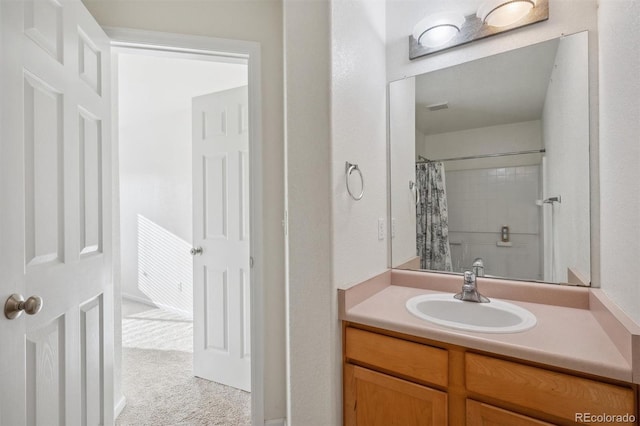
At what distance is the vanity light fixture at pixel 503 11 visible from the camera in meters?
1.32

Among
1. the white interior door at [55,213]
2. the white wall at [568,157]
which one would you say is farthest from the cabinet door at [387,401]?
the white interior door at [55,213]

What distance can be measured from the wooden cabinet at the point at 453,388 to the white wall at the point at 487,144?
95 centimetres

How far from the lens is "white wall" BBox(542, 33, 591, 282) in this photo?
1.20 metres

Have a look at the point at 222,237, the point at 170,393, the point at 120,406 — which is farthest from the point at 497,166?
the point at 120,406

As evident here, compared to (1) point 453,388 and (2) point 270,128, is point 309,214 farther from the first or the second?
(1) point 453,388

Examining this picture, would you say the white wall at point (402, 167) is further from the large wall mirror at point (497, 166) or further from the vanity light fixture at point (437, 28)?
the vanity light fixture at point (437, 28)

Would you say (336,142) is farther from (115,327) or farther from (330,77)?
(115,327)

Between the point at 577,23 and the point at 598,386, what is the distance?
Result: 141cm

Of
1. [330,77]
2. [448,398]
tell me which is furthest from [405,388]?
[330,77]

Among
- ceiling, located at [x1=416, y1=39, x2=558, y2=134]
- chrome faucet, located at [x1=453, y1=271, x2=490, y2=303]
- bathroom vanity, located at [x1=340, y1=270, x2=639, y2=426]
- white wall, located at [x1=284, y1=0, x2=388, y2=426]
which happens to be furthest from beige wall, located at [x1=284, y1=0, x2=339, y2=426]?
ceiling, located at [x1=416, y1=39, x2=558, y2=134]

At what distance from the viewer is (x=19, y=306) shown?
831mm

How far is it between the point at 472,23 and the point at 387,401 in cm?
179

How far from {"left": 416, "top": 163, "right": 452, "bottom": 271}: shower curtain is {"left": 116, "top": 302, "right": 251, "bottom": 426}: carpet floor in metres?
1.41

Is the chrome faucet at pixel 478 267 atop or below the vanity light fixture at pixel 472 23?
below
